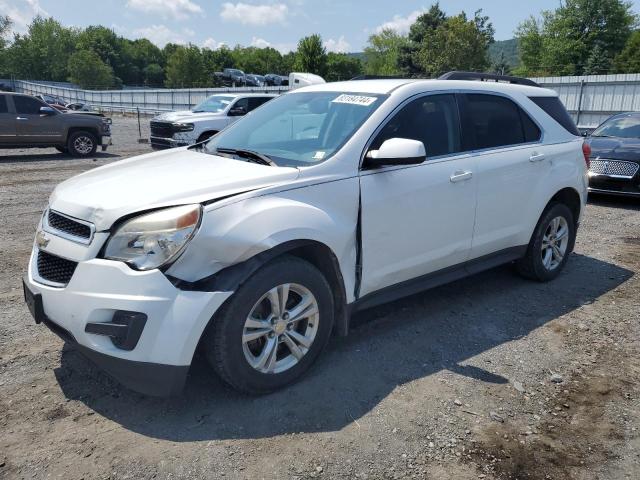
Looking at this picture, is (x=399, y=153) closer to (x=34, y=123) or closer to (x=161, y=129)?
(x=161, y=129)

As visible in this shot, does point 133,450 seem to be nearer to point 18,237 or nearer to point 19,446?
point 19,446

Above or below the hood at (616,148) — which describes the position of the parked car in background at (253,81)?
above

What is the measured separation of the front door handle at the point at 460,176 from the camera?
399 cm

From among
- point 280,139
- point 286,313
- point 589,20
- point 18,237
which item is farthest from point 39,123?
point 589,20

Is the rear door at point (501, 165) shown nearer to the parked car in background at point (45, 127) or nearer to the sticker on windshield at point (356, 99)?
the sticker on windshield at point (356, 99)

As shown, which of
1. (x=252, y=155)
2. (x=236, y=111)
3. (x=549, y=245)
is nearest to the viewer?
(x=252, y=155)

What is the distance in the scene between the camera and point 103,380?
10.9ft

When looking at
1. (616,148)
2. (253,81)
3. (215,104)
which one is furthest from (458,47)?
(616,148)

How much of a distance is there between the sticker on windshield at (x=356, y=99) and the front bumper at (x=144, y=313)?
1788 millimetres

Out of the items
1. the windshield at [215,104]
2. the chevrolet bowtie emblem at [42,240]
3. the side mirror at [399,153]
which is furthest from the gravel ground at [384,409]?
the windshield at [215,104]

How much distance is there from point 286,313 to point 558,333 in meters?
2.31

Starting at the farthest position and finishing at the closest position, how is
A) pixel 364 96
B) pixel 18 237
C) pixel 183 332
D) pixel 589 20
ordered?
pixel 589 20
pixel 18 237
pixel 364 96
pixel 183 332

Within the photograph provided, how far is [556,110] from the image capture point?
5238 millimetres

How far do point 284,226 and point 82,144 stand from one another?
1391 centimetres
